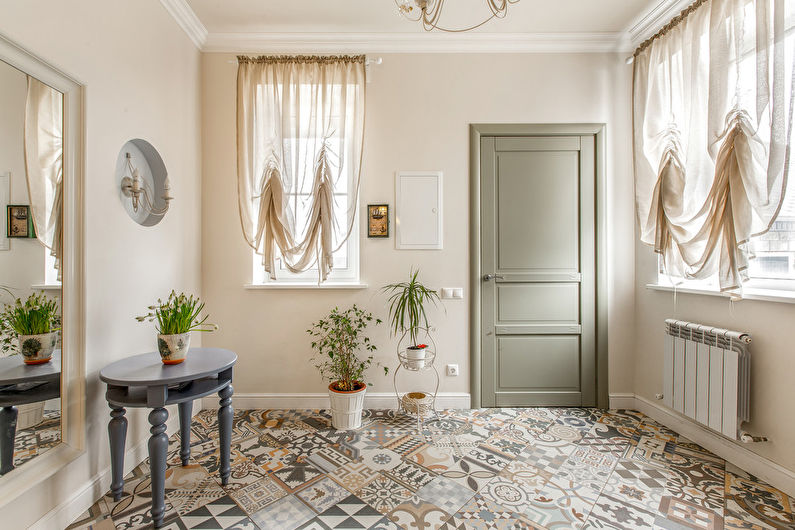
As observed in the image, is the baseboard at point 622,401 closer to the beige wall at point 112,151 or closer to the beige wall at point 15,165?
the beige wall at point 112,151

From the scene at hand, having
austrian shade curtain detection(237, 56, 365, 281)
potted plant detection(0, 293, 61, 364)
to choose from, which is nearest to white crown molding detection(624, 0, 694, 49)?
austrian shade curtain detection(237, 56, 365, 281)

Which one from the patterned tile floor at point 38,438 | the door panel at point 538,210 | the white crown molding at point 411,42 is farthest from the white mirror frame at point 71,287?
the door panel at point 538,210

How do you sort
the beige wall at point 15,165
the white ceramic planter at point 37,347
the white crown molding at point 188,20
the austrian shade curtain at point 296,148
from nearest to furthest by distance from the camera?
the beige wall at point 15,165, the white ceramic planter at point 37,347, the white crown molding at point 188,20, the austrian shade curtain at point 296,148

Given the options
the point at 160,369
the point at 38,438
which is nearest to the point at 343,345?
the point at 160,369

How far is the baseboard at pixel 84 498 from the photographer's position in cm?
154

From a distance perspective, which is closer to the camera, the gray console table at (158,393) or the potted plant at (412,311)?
the gray console table at (158,393)

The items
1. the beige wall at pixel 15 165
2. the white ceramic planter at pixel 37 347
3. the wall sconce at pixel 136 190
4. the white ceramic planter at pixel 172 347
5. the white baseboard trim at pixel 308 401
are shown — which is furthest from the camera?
the white baseboard trim at pixel 308 401

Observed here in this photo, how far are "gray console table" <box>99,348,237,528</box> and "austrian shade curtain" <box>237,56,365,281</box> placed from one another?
108cm

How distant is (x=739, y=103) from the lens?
2.04 metres

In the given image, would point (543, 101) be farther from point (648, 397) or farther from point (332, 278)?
point (648, 397)

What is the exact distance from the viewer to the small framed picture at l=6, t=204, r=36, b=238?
4.46 ft

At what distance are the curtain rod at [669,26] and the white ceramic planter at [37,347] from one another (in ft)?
13.7

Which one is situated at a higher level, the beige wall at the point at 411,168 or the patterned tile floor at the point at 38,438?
the beige wall at the point at 411,168

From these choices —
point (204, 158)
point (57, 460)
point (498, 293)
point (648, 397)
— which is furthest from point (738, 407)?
point (204, 158)
